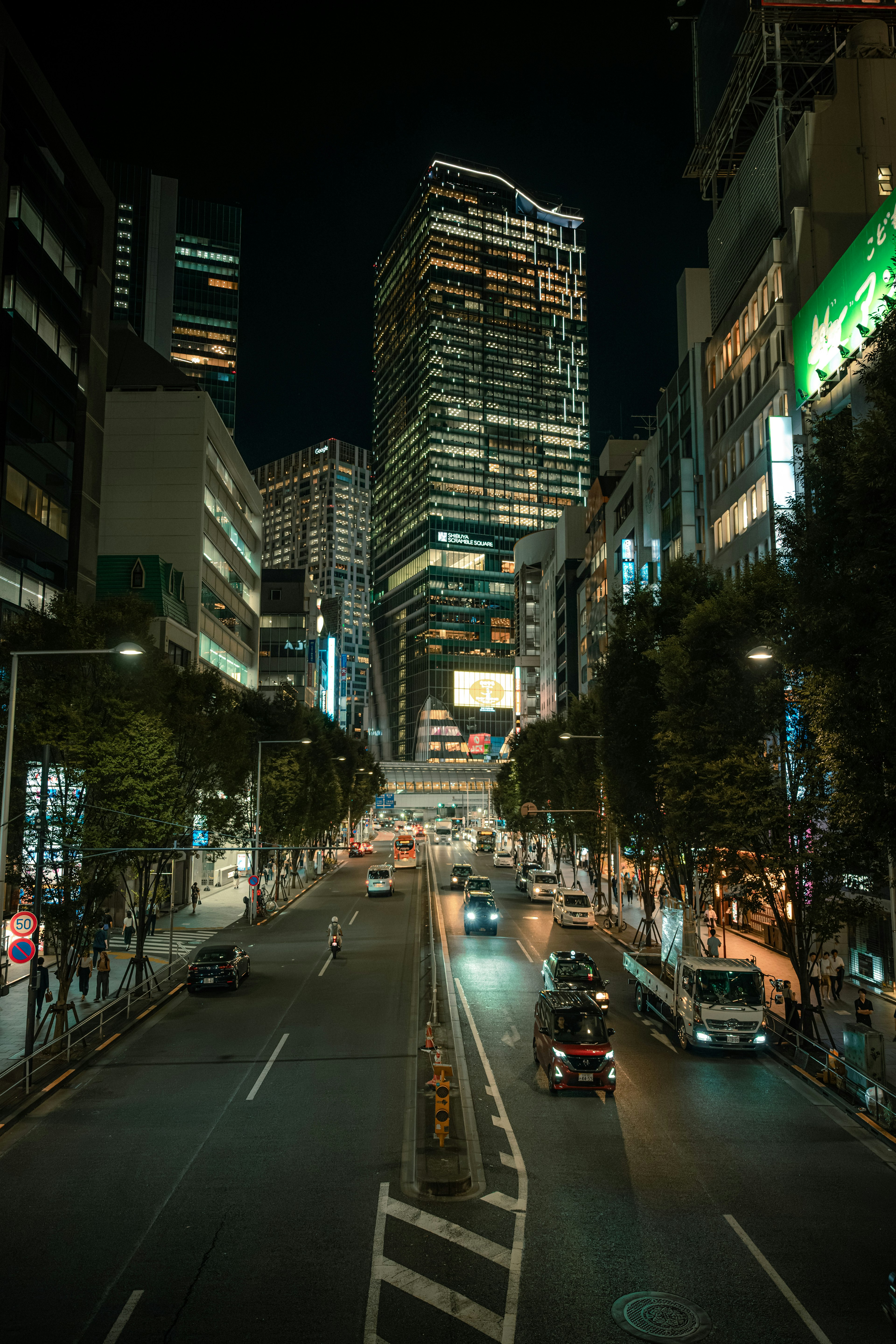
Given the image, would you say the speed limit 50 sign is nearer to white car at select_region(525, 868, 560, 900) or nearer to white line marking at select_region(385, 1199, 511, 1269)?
white line marking at select_region(385, 1199, 511, 1269)

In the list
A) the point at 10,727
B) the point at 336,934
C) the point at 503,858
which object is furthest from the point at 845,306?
the point at 503,858

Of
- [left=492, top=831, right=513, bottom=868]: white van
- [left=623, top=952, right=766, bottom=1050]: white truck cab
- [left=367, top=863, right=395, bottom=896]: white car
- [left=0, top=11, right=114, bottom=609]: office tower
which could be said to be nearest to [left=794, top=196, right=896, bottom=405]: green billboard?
[left=623, top=952, right=766, bottom=1050]: white truck cab

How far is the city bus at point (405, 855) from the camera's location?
87438 millimetres

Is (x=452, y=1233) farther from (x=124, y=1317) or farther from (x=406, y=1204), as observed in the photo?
(x=124, y=1317)

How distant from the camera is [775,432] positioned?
43.1 m

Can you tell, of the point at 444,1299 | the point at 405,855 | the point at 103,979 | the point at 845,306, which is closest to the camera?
the point at 444,1299

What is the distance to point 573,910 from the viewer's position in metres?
47.6

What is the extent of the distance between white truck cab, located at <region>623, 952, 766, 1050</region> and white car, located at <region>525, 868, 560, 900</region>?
36.0 m

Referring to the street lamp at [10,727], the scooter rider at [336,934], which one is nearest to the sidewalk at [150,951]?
the street lamp at [10,727]

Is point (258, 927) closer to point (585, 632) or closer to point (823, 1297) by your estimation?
point (823, 1297)

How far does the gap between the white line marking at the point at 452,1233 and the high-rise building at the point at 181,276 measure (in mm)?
147608

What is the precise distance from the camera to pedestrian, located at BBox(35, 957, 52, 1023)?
71.4ft

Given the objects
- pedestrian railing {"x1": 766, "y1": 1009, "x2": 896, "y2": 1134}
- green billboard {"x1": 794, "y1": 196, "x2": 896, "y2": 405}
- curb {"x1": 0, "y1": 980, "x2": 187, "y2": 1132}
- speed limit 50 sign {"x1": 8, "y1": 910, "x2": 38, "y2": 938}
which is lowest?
curb {"x1": 0, "y1": 980, "x2": 187, "y2": 1132}

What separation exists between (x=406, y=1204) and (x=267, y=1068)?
870cm
